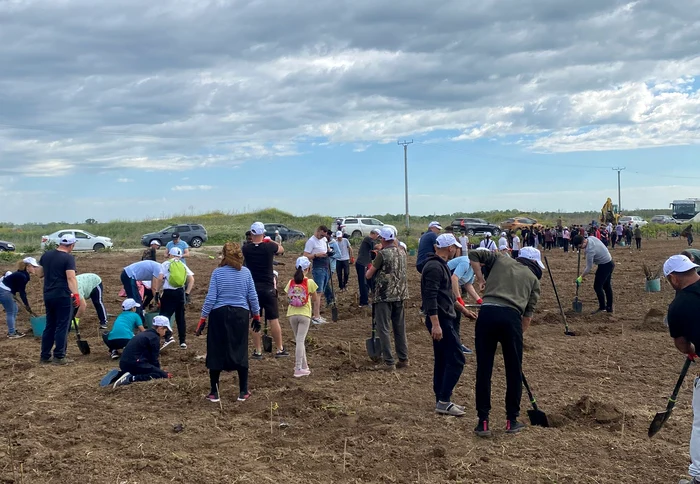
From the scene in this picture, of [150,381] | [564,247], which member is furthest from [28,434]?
[564,247]

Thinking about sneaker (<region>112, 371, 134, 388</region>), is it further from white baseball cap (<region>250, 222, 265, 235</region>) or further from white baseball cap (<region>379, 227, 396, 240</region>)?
white baseball cap (<region>379, 227, 396, 240</region>)

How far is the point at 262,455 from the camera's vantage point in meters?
5.57

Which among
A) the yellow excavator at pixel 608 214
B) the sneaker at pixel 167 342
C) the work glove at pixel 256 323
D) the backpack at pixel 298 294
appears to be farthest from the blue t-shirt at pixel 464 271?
the yellow excavator at pixel 608 214

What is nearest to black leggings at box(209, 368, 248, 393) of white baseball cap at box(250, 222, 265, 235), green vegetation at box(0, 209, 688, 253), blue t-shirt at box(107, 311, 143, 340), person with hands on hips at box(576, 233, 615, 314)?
white baseball cap at box(250, 222, 265, 235)

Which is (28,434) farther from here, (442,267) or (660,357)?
(660,357)

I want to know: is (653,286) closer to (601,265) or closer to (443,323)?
(601,265)

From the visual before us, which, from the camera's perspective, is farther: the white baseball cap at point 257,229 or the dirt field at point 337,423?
the white baseball cap at point 257,229

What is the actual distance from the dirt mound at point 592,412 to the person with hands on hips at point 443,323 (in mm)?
1065

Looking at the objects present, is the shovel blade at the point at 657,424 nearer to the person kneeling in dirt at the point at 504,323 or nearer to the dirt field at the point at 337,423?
the dirt field at the point at 337,423

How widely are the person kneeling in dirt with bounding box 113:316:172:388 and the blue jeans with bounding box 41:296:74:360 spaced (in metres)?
1.48

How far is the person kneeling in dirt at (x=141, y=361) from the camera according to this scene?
7.96 m

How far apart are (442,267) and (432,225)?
4615 millimetres

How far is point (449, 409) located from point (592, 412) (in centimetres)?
136

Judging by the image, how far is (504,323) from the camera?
5.70 metres
